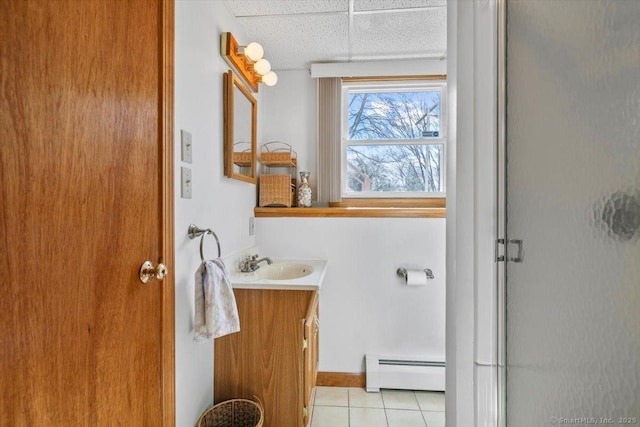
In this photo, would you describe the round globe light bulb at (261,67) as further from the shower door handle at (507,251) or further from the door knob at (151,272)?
the shower door handle at (507,251)

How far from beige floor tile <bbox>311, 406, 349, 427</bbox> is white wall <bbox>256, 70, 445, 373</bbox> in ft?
0.89

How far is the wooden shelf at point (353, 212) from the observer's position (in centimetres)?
201

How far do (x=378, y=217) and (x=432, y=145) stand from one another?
0.78 m

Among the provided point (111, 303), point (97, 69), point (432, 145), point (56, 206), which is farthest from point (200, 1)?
point (432, 145)

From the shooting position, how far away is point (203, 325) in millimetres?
1168

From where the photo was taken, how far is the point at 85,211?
70 cm

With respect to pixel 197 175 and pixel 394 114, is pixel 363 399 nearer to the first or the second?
pixel 197 175

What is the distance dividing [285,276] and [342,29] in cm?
162

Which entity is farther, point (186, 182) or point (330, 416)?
point (330, 416)

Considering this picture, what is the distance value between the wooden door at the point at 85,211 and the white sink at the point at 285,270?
88 centimetres

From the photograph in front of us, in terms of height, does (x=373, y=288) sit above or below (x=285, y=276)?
below

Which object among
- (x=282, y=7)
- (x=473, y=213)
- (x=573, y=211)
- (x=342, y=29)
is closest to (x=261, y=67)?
(x=282, y=7)

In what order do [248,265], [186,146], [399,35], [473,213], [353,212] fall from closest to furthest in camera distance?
1. [473,213]
2. [186,146]
3. [248,265]
4. [399,35]
5. [353,212]

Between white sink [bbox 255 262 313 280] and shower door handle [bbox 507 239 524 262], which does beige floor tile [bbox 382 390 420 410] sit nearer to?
white sink [bbox 255 262 313 280]
